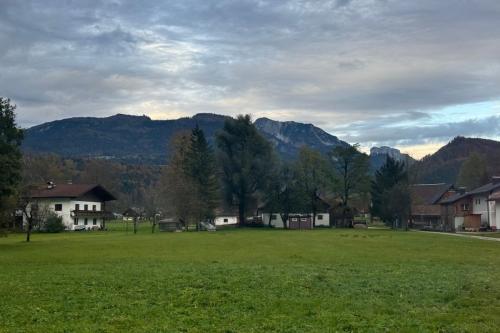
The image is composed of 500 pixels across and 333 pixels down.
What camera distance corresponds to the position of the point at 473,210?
289ft

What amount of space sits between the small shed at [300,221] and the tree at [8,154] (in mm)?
62981

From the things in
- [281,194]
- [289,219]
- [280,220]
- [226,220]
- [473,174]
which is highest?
[473,174]

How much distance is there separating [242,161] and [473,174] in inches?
2451

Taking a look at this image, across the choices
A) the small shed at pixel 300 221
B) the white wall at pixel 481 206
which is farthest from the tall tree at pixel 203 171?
the white wall at pixel 481 206

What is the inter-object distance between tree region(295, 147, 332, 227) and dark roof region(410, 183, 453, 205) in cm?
1763

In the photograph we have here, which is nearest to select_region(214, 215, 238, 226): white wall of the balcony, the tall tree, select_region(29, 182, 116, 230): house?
the tall tree

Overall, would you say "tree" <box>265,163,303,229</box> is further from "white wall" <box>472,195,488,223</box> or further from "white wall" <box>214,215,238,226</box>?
"white wall" <box>472,195,488,223</box>

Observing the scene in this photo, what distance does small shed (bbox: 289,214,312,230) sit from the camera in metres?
104

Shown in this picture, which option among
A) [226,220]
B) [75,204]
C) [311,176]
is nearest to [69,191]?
[75,204]

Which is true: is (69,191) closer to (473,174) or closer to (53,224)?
(53,224)

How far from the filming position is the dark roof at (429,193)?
362 feet

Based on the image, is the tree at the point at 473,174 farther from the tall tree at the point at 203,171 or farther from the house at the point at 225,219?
the tall tree at the point at 203,171

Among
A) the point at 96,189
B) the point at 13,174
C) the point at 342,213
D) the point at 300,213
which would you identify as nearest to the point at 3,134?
the point at 13,174

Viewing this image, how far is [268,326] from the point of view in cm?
1200
